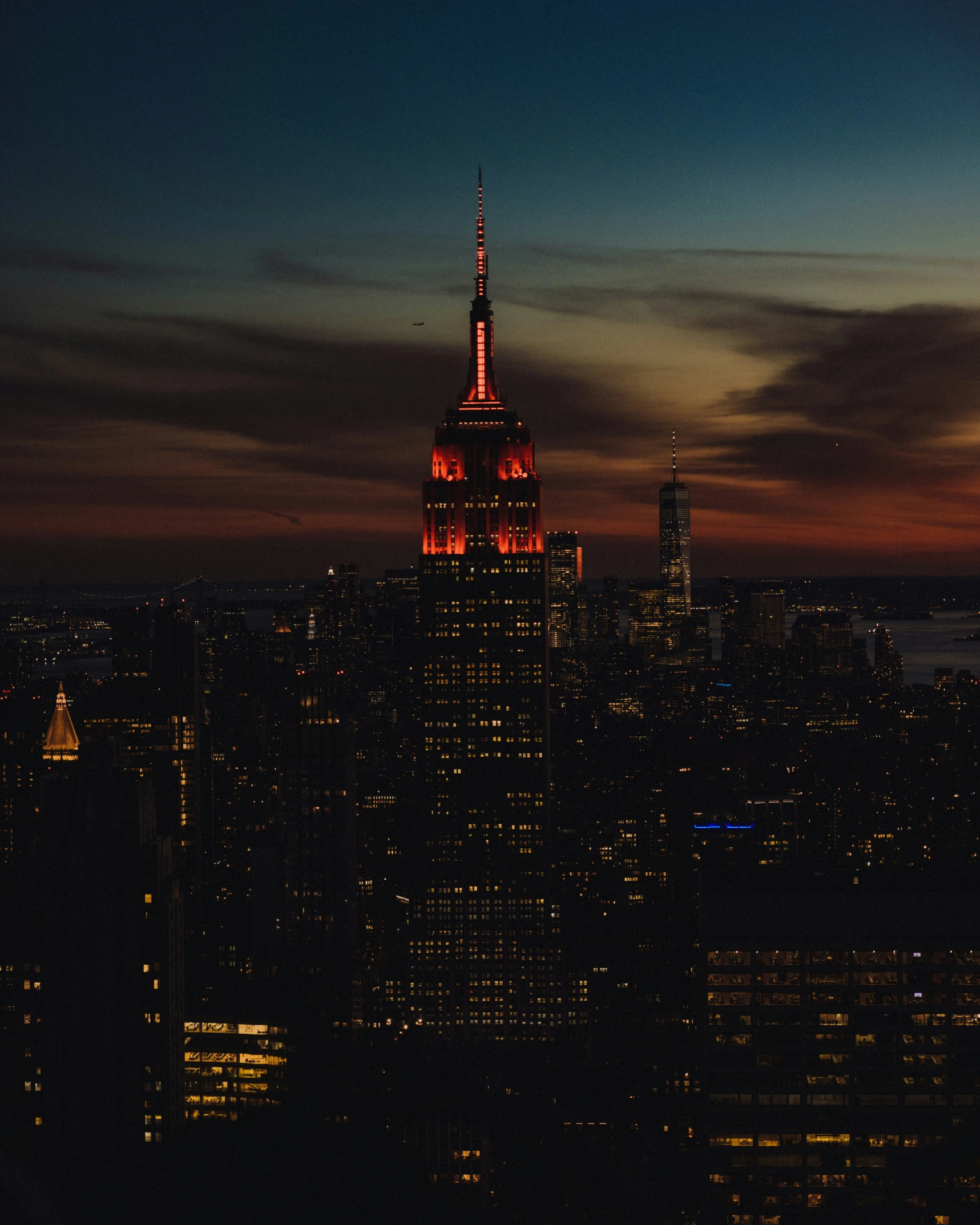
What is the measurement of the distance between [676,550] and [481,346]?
6428cm

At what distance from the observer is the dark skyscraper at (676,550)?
391 ft

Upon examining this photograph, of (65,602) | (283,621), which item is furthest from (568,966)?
(283,621)

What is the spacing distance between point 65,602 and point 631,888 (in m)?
35.2

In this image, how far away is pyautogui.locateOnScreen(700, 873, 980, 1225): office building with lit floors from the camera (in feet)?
81.4

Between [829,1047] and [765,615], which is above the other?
[765,615]

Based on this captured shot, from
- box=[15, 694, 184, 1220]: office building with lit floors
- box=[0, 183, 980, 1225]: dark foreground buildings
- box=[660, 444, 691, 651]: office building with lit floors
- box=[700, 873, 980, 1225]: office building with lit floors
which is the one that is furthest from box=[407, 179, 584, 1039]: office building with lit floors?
box=[660, 444, 691, 651]: office building with lit floors

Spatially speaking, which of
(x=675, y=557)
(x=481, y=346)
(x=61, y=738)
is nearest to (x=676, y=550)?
(x=675, y=557)

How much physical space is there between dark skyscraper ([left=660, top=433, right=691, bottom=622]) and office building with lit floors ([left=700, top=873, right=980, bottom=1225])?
90.7 metres

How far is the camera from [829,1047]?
2516cm

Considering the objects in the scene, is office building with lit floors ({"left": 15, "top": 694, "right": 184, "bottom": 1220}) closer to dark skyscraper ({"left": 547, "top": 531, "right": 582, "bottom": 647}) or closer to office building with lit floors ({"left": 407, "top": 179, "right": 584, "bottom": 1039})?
office building with lit floors ({"left": 407, "top": 179, "right": 584, "bottom": 1039})

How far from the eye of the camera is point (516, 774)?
59656 mm

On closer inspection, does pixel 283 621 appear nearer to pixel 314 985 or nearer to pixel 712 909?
pixel 314 985

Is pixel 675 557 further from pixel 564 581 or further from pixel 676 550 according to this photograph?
pixel 564 581

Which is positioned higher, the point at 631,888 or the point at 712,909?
the point at 712,909
